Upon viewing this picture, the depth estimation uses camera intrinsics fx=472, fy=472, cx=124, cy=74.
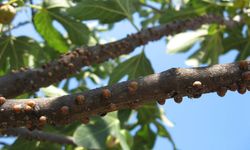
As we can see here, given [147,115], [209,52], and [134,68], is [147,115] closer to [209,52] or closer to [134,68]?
[134,68]

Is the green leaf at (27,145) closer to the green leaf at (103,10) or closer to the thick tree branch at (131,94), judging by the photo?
the green leaf at (103,10)

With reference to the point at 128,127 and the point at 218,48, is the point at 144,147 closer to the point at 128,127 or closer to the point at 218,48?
the point at 128,127

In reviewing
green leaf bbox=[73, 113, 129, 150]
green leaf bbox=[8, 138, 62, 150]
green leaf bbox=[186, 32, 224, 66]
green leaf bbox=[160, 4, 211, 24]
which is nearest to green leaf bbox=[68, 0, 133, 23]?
green leaf bbox=[160, 4, 211, 24]

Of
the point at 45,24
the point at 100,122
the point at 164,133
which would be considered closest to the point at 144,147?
the point at 164,133

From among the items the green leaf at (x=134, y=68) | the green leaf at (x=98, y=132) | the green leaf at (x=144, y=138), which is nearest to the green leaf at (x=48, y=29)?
the green leaf at (x=134, y=68)

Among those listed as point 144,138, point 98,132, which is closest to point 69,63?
point 98,132

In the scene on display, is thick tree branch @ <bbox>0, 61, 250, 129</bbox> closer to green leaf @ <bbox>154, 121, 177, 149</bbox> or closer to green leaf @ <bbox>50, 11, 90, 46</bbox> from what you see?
green leaf @ <bbox>50, 11, 90, 46</bbox>
